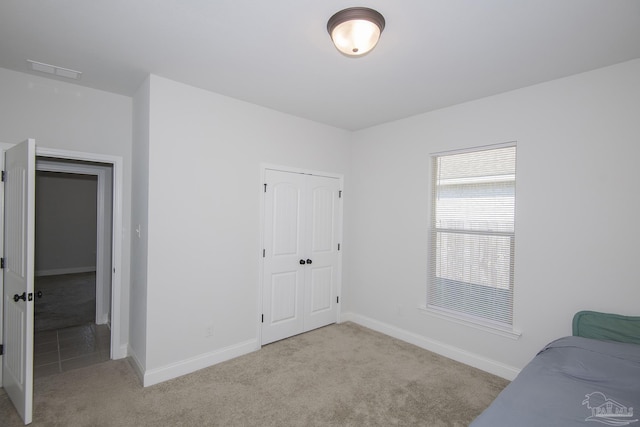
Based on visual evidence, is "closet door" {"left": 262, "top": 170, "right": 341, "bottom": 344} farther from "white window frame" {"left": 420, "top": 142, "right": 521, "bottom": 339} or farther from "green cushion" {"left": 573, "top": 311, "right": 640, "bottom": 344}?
"green cushion" {"left": 573, "top": 311, "right": 640, "bottom": 344}

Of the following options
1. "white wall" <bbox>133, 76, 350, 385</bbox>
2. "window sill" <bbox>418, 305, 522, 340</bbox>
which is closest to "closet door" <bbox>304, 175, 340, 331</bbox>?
"white wall" <bbox>133, 76, 350, 385</bbox>

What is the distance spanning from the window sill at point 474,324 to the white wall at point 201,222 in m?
1.99

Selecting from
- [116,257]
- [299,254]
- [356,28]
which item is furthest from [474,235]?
[116,257]

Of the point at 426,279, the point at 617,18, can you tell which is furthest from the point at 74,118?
the point at 617,18

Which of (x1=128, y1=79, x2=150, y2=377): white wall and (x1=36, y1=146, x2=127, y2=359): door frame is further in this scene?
(x1=36, y1=146, x2=127, y2=359): door frame

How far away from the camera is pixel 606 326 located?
231cm

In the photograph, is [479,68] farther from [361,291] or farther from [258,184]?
[361,291]

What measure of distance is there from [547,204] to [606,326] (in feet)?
3.40

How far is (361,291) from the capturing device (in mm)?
4371

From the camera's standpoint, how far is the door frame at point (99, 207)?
11.9ft

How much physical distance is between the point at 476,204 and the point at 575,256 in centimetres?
95

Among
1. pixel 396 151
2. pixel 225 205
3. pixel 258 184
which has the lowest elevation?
pixel 225 205

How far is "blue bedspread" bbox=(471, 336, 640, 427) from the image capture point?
4.66 ft

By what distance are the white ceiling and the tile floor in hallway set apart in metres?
2.79
